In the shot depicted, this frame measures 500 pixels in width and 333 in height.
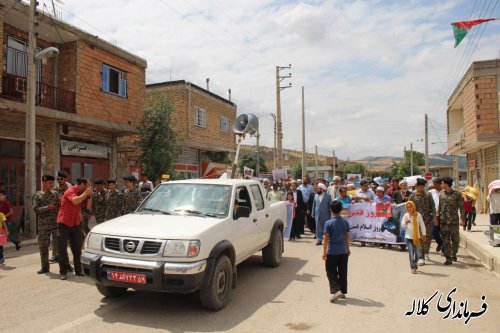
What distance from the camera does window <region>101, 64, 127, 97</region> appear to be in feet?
58.1

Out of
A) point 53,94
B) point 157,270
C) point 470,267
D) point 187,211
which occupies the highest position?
point 53,94

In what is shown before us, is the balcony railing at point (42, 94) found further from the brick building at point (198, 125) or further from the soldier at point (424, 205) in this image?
the soldier at point (424, 205)

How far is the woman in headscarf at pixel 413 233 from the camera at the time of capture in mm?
7922

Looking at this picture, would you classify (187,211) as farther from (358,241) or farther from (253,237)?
(358,241)

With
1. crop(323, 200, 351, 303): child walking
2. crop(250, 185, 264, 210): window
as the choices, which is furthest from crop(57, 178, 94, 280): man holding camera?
crop(323, 200, 351, 303): child walking

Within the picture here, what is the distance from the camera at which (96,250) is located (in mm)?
5285

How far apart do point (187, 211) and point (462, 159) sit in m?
75.3

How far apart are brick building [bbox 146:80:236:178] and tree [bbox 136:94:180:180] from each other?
162 inches

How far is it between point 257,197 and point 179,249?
291cm

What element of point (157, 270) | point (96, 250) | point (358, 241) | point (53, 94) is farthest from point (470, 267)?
point (53, 94)

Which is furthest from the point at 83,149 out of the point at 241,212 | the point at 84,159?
the point at 241,212

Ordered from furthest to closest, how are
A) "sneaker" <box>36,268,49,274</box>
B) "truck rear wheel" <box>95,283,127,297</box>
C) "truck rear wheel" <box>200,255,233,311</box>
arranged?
"sneaker" <box>36,268,49,274</box>
"truck rear wheel" <box>95,283,127,297</box>
"truck rear wheel" <box>200,255,233,311</box>

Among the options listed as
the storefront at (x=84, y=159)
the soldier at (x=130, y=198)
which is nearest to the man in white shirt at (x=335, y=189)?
the soldier at (x=130, y=198)

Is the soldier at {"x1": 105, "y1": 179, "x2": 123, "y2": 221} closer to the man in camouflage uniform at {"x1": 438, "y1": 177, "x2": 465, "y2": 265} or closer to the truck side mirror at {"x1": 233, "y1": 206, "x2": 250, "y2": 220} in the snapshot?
the truck side mirror at {"x1": 233, "y1": 206, "x2": 250, "y2": 220}
